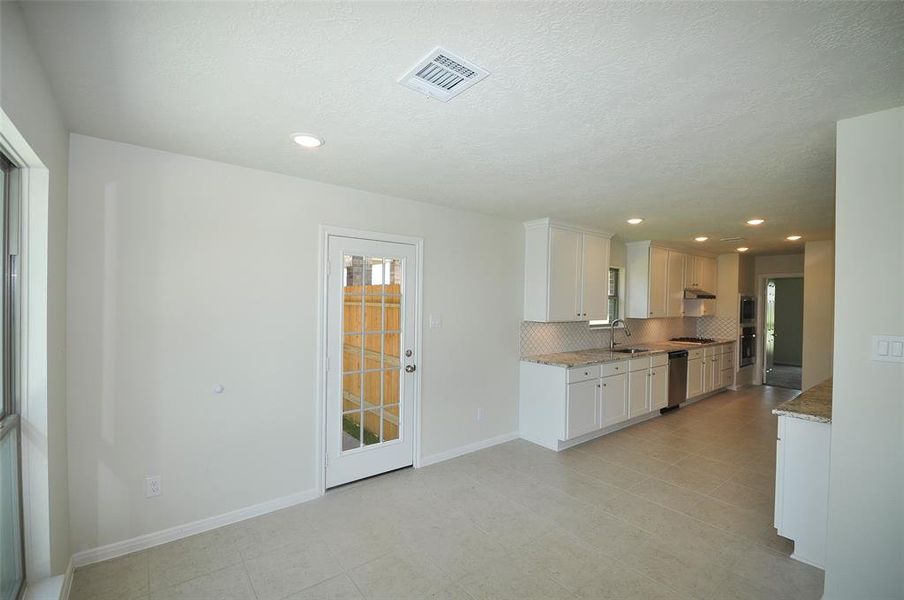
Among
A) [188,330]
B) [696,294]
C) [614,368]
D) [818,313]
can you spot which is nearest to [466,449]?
[614,368]

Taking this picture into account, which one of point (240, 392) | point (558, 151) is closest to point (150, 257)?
point (240, 392)

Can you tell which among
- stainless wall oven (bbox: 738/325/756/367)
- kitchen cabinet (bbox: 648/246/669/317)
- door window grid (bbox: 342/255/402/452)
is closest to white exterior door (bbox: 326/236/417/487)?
door window grid (bbox: 342/255/402/452)

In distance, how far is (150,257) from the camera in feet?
8.23

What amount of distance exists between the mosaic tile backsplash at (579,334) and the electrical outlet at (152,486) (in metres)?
3.43

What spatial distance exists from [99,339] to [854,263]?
398 cm

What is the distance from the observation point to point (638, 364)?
16.4ft

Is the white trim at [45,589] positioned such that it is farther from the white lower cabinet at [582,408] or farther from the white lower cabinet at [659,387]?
the white lower cabinet at [659,387]

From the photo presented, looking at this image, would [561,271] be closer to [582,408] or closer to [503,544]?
[582,408]

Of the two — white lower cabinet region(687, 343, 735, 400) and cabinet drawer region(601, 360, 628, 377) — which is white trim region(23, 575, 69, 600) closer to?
cabinet drawer region(601, 360, 628, 377)

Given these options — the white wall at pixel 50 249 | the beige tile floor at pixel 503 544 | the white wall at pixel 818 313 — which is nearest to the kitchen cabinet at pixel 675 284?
the white wall at pixel 818 313

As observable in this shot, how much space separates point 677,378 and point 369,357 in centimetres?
452

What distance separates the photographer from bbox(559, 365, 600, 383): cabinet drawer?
4.17m

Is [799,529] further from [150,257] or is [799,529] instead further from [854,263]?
[150,257]

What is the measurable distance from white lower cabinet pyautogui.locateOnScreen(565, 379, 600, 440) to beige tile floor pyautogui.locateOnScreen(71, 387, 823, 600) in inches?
16.6
